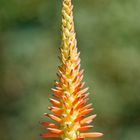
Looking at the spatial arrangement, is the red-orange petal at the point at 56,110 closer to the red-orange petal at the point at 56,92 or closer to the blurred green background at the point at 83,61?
the red-orange petal at the point at 56,92

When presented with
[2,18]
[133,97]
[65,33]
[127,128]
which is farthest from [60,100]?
[2,18]

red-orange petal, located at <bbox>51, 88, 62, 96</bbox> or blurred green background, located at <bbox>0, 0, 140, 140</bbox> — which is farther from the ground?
blurred green background, located at <bbox>0, 0, 140, 140</bbox>

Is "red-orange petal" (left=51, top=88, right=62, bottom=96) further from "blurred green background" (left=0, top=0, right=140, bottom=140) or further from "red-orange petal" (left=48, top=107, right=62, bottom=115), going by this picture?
"blurred green background" (left=0, top=0, right=140, bottom=140)

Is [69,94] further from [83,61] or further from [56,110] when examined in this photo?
[83,61]

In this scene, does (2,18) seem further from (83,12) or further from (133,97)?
(133,97)

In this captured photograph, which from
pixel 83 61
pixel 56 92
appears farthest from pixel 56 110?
pixel 83 61

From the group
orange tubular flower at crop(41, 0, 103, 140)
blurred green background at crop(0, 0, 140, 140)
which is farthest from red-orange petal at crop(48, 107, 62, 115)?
blurred green background at crop(0, 0, 140, 140)
